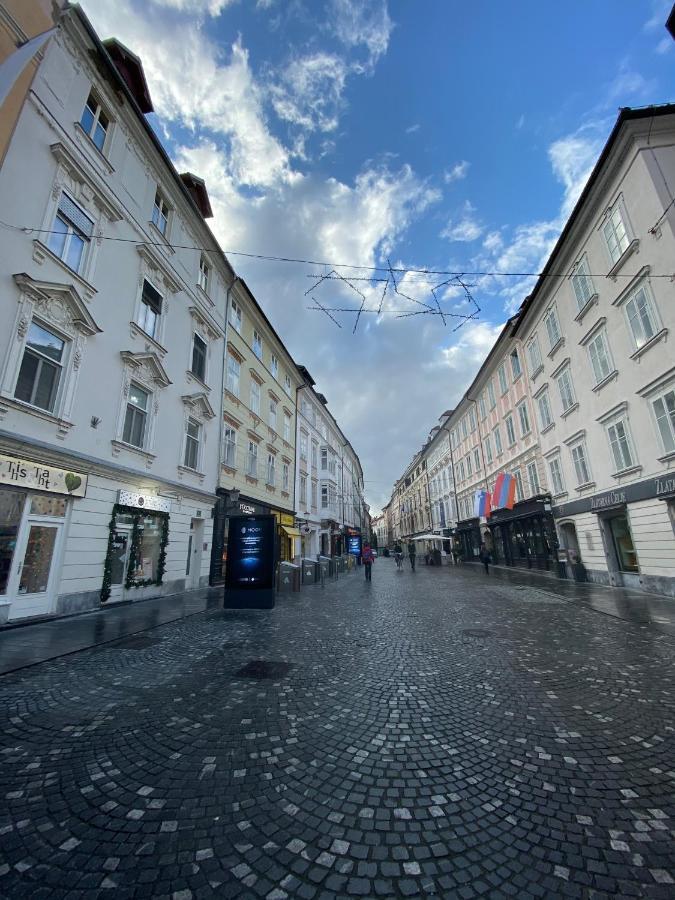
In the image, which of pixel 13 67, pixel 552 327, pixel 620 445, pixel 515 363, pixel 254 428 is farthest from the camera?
pixel 515 363

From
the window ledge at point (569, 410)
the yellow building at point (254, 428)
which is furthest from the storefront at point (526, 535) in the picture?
the yellow building at point (254, 428)

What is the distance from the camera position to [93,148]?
11.6 metres

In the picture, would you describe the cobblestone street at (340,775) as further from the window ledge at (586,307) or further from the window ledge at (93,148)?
the window ledge at (586,307)

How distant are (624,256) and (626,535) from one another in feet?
36.7

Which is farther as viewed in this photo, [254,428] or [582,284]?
[254,428]

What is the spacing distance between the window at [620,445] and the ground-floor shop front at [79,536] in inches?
713

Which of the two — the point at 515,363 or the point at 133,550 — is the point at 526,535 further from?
the point at 133,550

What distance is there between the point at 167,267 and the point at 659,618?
65.0ft

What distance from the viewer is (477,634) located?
7910 mm

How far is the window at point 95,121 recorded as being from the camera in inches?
462

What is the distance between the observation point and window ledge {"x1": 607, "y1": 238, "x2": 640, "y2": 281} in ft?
43.7

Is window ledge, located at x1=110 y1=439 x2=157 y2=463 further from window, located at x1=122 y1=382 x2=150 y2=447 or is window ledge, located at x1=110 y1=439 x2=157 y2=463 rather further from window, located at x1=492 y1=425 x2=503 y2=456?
window, located at x1=492 y1=425 x2=503 y2=456

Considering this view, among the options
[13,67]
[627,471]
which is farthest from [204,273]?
[627,471]

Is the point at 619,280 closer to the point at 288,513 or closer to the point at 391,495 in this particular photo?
the point at 288,513
